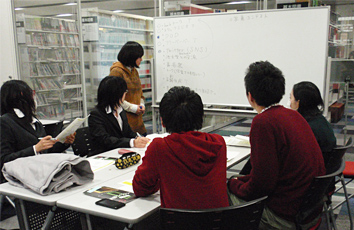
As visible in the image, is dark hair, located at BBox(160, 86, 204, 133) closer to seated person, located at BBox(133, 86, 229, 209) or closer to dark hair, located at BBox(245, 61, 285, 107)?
seated person, located at BBox(133, 86, 229, 209)

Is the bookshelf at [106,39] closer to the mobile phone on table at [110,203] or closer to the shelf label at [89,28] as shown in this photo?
the shelf label at [89,28]

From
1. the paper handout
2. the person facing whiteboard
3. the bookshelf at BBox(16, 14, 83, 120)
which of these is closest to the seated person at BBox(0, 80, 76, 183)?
the paper handout

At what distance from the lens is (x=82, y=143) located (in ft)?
9.10

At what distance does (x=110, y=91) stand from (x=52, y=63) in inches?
112

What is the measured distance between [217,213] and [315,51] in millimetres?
2603

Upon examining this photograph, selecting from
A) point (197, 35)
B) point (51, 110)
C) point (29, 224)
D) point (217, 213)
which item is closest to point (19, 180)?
point (29, 224)

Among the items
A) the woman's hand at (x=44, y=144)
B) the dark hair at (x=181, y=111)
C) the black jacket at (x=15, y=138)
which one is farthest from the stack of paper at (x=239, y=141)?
the black jacket at (x=15, y=138)

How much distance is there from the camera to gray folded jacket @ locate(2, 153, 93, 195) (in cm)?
169

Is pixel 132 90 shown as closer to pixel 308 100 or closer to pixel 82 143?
pixel 82 143

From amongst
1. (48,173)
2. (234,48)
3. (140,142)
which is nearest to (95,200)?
(48,173)

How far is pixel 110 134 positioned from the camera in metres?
2.78

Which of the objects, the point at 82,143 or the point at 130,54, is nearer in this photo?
the point at 82,143

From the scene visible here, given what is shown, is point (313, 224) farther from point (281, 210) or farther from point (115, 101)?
point (115, 101)

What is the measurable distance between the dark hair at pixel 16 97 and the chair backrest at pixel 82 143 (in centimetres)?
44
